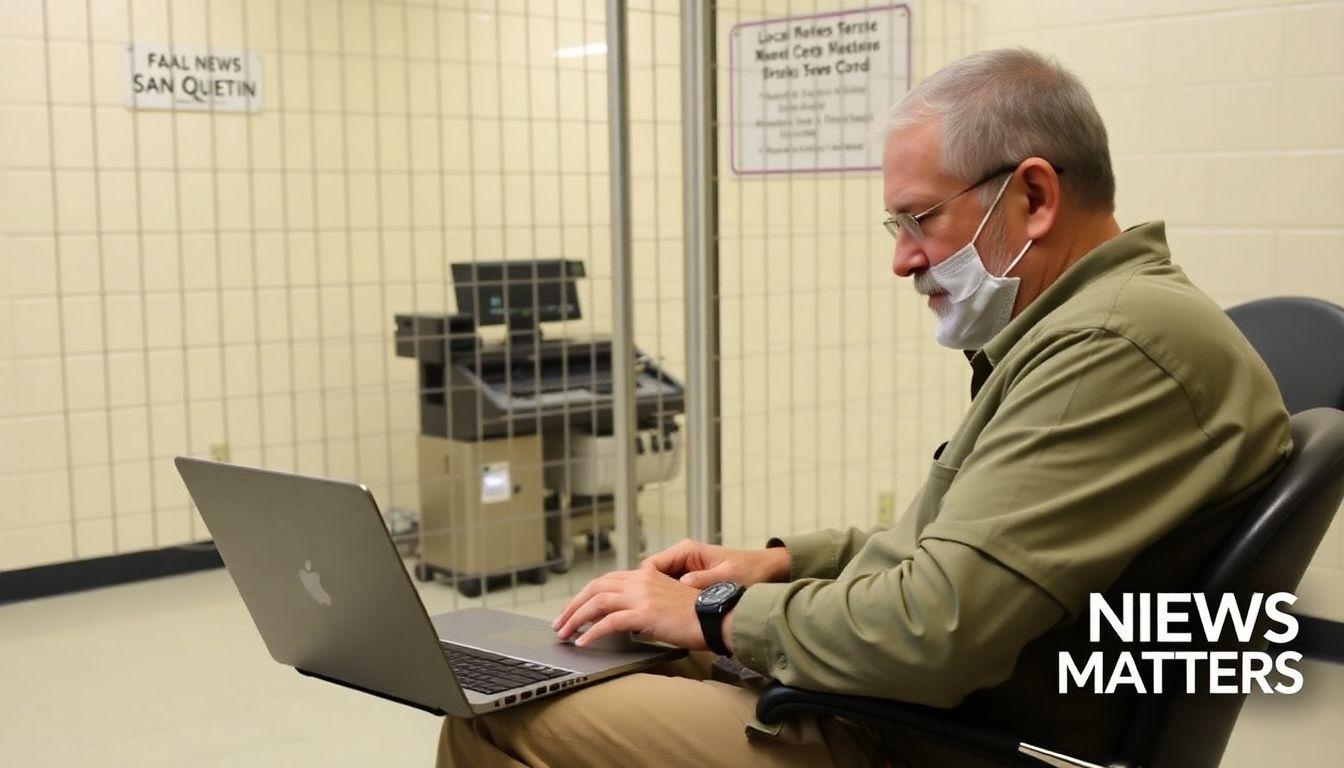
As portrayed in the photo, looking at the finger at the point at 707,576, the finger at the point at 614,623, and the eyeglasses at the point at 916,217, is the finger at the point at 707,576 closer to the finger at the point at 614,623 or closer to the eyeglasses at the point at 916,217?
the finger at the point at 614,623

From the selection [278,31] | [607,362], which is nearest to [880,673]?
[607,362]

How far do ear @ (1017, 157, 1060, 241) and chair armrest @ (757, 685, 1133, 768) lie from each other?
547 millimetres

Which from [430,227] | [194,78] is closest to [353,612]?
[430,227]

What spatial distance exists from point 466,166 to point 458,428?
131cm

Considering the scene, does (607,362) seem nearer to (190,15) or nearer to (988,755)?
(190,15)

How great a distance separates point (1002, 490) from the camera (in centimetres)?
125

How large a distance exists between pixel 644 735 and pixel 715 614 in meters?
0.15

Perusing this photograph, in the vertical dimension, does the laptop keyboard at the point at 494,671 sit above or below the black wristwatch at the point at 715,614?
below

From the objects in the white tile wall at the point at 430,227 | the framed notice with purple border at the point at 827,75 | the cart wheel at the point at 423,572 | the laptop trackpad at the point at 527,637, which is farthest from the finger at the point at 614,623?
the cart wheel at the point at 423,572

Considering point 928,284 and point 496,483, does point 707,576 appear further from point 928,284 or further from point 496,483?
point 496,483

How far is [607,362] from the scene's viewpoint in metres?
3.68

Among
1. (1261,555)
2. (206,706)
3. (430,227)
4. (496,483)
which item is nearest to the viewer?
(1261,555)

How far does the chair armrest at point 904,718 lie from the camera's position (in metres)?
1.24

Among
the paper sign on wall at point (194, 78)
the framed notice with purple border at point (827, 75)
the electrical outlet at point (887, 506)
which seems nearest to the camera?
the framed notice with purple border at point (827, 75)
